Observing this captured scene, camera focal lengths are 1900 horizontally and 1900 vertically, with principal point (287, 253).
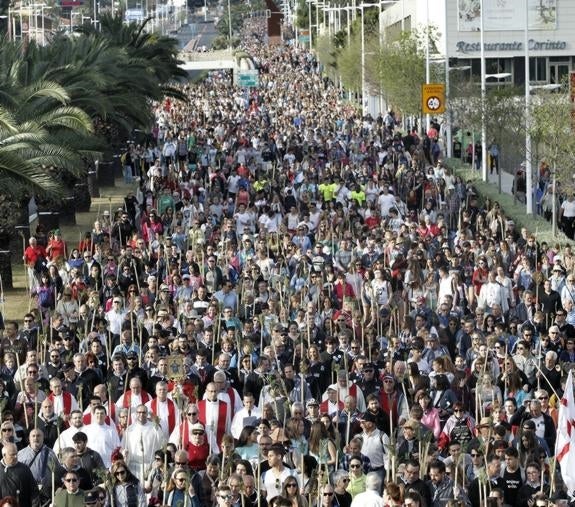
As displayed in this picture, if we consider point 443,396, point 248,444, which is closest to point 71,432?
point 248,444

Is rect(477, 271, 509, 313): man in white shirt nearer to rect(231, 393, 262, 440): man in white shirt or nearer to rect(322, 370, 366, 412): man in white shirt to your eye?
rect(322, 370, 366, 412): man in white shirt

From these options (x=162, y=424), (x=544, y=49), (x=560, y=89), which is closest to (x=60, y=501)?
(x=162, y=424)

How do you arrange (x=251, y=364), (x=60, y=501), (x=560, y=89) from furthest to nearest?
(x=560, y=89) < (x=251, y=364) < (x=60, y=501)

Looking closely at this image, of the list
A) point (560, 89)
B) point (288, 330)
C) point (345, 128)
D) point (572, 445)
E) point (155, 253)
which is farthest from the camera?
point (345, 128)

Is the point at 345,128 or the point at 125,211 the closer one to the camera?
the point at 125,211

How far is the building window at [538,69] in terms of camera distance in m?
77.8

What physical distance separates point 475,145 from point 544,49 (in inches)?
1212

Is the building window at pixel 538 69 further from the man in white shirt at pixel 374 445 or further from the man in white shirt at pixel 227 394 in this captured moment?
the man in white shirt at pixel 374 445

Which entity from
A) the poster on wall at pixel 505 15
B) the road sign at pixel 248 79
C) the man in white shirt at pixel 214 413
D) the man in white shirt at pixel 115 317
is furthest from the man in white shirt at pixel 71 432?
the road sign at pixel 248 79

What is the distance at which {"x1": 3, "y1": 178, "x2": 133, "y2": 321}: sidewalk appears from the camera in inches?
1065

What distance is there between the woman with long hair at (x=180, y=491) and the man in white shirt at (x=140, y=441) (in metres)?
1.53

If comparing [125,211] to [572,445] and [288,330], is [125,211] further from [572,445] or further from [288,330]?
[572,445]

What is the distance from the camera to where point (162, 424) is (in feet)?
50.7

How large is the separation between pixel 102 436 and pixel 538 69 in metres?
64.9
